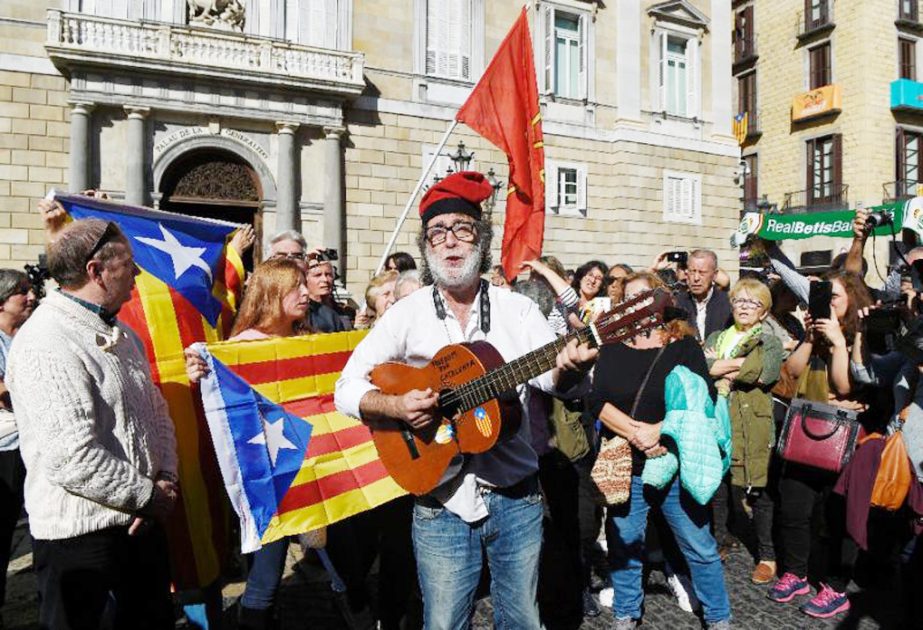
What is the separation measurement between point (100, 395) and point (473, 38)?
50.0 ft

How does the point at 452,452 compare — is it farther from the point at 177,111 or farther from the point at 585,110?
the point at 585,110

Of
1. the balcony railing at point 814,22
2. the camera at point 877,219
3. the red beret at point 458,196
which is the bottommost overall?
the red beret at point 458,196

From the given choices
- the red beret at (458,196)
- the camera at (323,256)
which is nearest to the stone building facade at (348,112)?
the camera at (323,256)

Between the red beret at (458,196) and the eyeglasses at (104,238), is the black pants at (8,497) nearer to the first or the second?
the eyeglasses at (104,238)

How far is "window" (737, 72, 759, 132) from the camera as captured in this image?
3059 cm

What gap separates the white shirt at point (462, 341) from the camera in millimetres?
2492

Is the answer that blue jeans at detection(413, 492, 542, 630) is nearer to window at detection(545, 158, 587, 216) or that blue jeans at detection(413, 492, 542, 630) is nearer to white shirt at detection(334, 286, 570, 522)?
white shirt at detection(334, 286, 570, 522)

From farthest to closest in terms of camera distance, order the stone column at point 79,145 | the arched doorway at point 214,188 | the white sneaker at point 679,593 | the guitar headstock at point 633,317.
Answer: the arched doorway at point 214,188
the stone column at point 79,145
the white sneaker at point 679,593
the guitar headstock at point 633,317

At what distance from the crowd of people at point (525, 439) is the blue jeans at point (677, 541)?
0.01 metres

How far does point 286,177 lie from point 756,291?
11302mm

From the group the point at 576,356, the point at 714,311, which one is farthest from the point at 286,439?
the point at 714,311

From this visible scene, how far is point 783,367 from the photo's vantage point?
4844 millimetres

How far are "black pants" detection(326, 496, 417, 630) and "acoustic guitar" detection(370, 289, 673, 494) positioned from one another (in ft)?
4.46

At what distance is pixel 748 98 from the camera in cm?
3106
